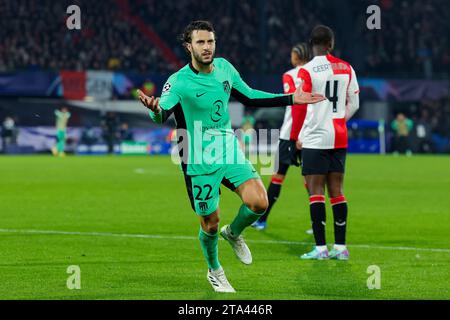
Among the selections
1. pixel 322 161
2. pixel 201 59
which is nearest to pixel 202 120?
pixel 201 59

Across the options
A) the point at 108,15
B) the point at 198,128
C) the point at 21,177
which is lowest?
the point at 21,177

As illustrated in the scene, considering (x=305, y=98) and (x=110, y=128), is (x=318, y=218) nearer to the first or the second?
(x=305, y=98)

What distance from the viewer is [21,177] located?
80.1ft

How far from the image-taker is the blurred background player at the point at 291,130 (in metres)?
13.0

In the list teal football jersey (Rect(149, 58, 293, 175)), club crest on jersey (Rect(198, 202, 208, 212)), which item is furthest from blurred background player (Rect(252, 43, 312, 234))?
club crest on jersey (Rect(198, 202, 208, 212))

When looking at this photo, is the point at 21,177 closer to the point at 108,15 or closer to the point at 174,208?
the point at 174,208

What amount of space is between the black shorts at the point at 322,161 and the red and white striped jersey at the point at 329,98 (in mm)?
63

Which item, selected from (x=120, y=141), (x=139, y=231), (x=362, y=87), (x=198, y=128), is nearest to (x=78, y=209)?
(x=139, y=231)

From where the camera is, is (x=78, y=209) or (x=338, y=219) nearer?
(x=338, y=219)

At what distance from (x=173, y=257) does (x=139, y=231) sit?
264cm

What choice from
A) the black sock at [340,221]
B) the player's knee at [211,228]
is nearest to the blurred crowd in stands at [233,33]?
the black sock at [340,221]

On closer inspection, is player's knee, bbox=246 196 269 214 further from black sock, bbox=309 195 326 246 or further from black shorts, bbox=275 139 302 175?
black shorts, bbox=275 139 302 175

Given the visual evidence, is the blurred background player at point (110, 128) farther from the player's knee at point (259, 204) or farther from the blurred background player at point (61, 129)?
the player's knee at point (259, 204)

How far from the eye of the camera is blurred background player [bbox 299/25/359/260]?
36.2 ft
